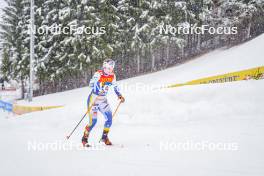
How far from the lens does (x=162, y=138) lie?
7.85 meters

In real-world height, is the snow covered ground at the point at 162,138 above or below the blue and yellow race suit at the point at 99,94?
below

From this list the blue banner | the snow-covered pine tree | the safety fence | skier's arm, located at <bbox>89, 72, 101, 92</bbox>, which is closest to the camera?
skier's arm, located at <bbox>89, 72, 101, 92</bbox>

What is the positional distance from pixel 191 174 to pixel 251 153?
1711 mm

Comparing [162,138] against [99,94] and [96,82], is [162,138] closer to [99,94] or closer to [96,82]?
[99,94]

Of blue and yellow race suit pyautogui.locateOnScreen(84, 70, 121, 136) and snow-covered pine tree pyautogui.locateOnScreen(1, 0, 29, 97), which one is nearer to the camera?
blue and yellow race suit pyautogui.locateOnScreen(84, 70, 121, 136)

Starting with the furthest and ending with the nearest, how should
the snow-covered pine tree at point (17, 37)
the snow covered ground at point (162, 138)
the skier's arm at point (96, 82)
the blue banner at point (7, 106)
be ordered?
the snow-covered pine tree at point (17, 37) → the blue banner at point (7, 106) → the skier's arm at point (96, 82) → the snow covered ground at point (162, 138)

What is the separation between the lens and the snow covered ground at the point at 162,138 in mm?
5215

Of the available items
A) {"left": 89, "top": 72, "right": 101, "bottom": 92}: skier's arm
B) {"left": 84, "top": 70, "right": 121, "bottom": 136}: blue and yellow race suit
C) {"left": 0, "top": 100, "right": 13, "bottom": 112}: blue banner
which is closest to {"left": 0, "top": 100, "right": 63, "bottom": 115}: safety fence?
{"left": 0, "top": 100, "right": 13, "bottom": 112}: blue banner

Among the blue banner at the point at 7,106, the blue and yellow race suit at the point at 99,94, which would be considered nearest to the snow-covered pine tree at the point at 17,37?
the blue banner at the point at 7,106

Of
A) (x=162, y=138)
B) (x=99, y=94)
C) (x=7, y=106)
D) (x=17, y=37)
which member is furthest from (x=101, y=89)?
(x=17, y=37)

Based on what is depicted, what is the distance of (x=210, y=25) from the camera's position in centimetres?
2958

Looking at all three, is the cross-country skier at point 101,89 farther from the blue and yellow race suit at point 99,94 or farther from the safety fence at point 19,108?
the safety fence at point 19,108

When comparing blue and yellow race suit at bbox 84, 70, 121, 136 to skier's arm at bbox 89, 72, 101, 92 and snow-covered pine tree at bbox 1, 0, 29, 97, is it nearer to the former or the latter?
skier's arm at bbox 89, 72, 101, 92

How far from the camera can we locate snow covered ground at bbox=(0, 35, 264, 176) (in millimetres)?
5215
